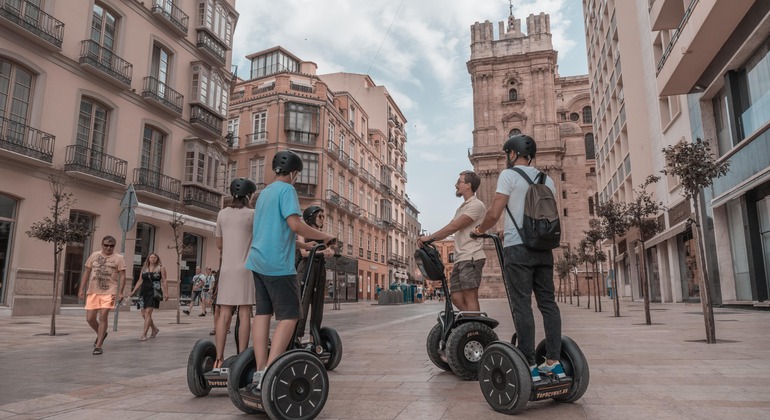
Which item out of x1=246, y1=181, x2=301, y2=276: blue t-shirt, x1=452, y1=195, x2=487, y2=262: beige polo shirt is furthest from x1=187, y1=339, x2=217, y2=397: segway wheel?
x1=452, y1=195, x2=487, y2=262: beige polo shirt

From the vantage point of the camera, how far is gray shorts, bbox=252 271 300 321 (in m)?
3.45

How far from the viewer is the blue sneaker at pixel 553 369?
335cm

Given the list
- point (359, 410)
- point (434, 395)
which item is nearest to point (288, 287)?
point (359, 410)

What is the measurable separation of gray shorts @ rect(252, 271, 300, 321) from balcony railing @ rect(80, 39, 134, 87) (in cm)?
1724

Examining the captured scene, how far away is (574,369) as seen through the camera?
340 cm

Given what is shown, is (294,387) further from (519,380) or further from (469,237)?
(469,237)

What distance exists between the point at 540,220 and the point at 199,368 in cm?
288

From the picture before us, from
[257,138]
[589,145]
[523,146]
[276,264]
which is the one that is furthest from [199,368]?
[589,145]

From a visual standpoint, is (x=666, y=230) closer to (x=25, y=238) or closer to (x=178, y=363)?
(x=178, y=363)

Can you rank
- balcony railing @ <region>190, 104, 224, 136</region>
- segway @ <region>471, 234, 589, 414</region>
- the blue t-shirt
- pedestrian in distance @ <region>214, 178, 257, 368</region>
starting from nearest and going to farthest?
1. segway @ <region>471, 234, 589, 414</region>
2. the blue t-shirt
3. pedestrian in distance @ <region>214, 178, 257, 368</region>
4. balcony railing @ <region>190, 104, 224, 136</region>

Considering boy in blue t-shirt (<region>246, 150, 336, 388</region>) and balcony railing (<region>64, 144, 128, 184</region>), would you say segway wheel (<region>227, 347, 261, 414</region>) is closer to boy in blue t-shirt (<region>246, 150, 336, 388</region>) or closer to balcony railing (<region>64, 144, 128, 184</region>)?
boy in blue t-shirt (<region>246, 150, 336, 388</region>)

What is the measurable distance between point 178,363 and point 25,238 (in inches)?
482

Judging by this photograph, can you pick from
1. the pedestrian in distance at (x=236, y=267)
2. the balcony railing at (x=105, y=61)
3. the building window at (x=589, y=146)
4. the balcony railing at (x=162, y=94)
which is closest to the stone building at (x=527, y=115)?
the building window at (x=589, y=146)

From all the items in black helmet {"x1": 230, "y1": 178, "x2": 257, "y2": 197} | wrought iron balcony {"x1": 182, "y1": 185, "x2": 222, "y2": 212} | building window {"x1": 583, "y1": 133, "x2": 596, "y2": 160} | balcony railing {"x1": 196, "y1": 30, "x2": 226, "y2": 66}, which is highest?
building window {"x1": 583, "y1": 133, "x2": 596, "y2": 160}
